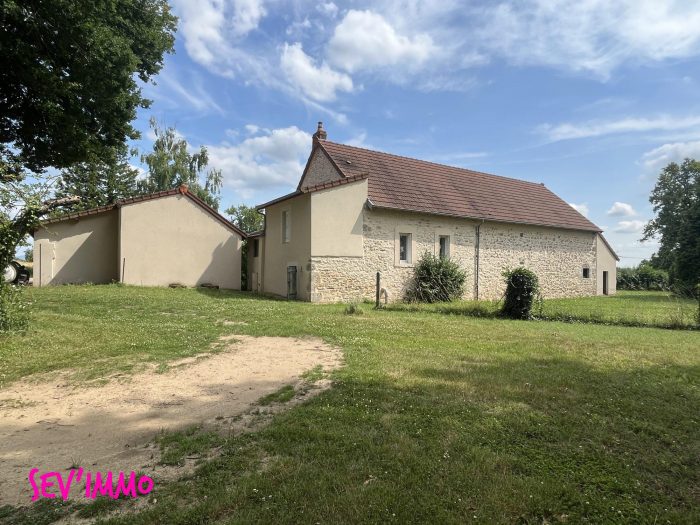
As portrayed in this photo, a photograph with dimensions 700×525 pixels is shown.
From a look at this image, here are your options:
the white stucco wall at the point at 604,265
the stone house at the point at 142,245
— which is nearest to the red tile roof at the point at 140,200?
the stone house at the point at 142,245

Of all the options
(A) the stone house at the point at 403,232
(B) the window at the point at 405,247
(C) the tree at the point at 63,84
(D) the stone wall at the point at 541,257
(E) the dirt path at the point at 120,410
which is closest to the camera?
(E) the dirt path at the point at 120,410

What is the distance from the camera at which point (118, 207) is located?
61.6 feet

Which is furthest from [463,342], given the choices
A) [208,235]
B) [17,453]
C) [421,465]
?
[208,235]

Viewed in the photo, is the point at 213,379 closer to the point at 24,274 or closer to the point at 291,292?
the point at 291,292

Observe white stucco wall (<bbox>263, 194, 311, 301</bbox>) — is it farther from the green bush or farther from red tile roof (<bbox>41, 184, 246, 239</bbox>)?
the green bush

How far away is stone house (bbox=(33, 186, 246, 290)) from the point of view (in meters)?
18.4

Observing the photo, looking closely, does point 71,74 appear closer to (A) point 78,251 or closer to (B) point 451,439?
(A) point 78,251

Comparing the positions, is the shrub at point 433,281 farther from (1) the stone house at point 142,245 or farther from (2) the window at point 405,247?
(1) the stone house at point 142,245

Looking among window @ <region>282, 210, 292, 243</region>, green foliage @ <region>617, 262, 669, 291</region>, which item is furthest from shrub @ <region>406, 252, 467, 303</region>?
green foliage @ <region>617, 262, 669, 291</region>

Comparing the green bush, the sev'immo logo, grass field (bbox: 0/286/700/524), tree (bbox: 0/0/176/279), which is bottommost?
the sev'immo logo

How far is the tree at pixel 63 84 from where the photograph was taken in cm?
891

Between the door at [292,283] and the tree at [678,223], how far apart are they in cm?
2434

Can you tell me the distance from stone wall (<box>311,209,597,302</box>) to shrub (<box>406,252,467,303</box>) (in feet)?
1.15

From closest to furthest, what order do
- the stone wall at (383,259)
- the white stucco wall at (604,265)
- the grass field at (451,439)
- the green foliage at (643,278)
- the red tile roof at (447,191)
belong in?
the grass field at (451,439)
the stone wall at (383,259)
the red tile roof at (447,191)
the white stucco wall at (604,265)
the green foliage at (643,278)
